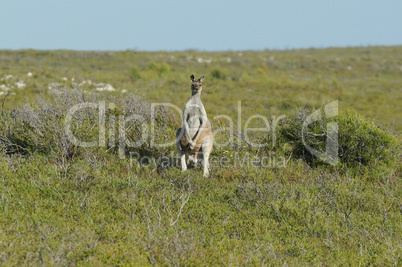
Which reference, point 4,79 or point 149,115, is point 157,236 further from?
point 4,79

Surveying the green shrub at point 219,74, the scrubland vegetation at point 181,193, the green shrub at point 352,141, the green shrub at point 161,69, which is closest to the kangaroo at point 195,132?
the scrubland vegetation at point 181,193

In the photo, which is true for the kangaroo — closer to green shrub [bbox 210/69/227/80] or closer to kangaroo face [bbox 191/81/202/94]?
kangaroo face [bbox 191/81/202/94]

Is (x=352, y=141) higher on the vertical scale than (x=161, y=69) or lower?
lower

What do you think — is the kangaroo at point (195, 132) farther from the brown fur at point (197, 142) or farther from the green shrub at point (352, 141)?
the green shrub at point (352, 141)

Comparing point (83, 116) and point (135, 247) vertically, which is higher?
point (83, 116)

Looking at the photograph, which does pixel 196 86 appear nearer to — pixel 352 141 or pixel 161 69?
pixel 352 141

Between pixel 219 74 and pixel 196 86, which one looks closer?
pixel 196 86

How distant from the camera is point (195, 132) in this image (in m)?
7.70

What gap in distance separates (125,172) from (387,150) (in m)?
5.35

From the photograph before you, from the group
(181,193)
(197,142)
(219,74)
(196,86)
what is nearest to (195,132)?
(197,142)

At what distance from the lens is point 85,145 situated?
7.98m

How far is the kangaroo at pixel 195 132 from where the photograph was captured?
7.62m

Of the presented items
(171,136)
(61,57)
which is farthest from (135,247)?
(61,57)

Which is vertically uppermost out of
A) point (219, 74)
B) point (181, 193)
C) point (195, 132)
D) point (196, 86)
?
point (196, 86)
